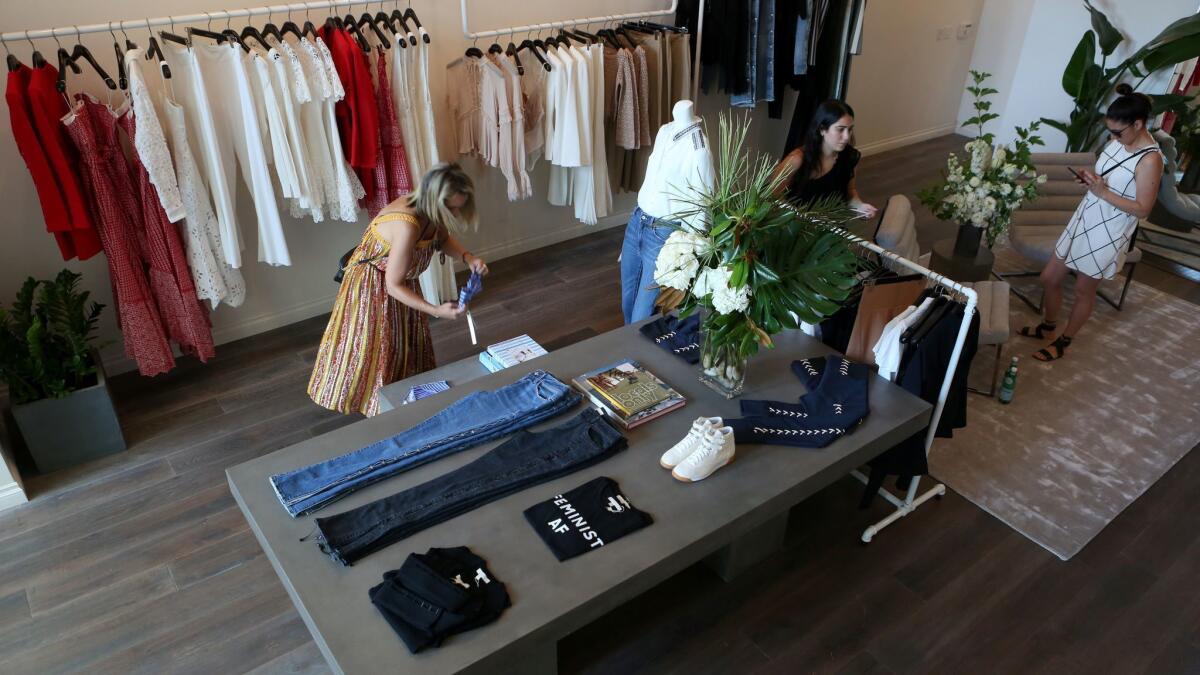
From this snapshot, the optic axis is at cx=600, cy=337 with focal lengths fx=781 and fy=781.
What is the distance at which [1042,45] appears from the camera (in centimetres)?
661

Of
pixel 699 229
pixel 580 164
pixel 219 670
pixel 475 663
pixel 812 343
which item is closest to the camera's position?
pixel 475 663

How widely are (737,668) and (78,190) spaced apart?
115 inches

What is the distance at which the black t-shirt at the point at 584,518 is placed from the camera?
1.83 meters

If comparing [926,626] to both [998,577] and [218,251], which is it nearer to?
[998,577]

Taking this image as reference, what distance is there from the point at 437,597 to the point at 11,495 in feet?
7.45

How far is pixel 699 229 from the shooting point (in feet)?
7.28

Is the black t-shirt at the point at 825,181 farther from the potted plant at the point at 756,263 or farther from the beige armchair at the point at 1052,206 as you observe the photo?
the beige armchair at the point at 1052,206

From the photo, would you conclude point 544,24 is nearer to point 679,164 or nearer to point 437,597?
point 679,164

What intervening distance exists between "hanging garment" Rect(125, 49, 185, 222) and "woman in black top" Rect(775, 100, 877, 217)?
244 centimetres

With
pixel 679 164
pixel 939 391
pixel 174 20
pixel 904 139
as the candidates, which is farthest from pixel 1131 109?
pixel 174 20

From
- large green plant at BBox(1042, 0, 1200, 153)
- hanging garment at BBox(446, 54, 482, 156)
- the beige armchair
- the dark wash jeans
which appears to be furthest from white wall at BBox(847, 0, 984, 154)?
the dark wash jeans

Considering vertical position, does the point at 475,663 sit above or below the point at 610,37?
below

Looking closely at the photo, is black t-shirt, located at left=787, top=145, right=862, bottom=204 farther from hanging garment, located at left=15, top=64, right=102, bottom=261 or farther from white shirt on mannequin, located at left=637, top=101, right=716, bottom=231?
hanging garment, located at left=15, top=64, right=102, bottom=261

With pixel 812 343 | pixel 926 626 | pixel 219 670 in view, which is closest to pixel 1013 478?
pixel 926 626
